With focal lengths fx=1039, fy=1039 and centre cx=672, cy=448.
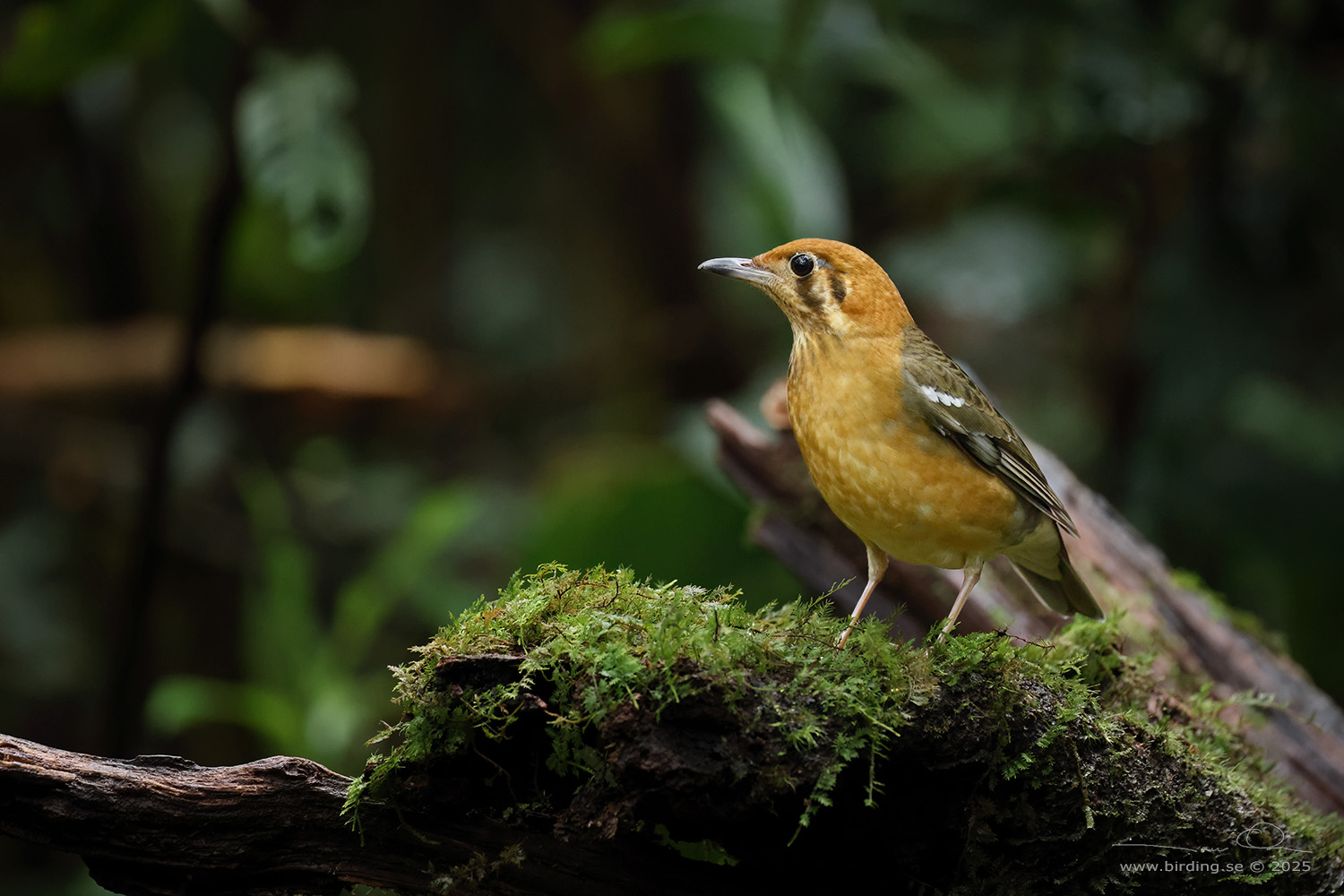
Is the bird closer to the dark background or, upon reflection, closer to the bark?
the bark

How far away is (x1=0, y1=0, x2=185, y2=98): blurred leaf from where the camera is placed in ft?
15.8

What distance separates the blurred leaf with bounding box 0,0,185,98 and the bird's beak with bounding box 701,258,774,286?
125 inches

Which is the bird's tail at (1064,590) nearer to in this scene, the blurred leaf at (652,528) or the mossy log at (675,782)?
the mossy log at (675,782)

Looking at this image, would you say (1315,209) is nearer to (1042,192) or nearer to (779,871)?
(1042,192)

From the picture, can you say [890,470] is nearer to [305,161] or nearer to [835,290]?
[835,290]

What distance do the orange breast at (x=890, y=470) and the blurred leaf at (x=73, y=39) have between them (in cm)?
374

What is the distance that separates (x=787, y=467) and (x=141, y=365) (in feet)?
17.6

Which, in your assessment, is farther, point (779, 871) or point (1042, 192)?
point (1042, 192)

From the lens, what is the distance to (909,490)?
10.1 ft

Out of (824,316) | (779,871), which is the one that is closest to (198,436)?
(824,316)

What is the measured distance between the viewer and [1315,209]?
5941 millimetres

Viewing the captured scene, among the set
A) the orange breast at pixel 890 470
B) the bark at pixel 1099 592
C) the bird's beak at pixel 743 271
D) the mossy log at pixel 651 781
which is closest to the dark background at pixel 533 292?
the bark at pixel 1099 592

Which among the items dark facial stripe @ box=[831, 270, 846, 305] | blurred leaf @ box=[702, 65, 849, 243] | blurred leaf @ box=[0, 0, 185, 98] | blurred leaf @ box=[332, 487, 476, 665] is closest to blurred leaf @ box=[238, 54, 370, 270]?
blurred leaf @ box=[0, 0, 185, 98]

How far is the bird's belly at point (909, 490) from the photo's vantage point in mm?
3092
